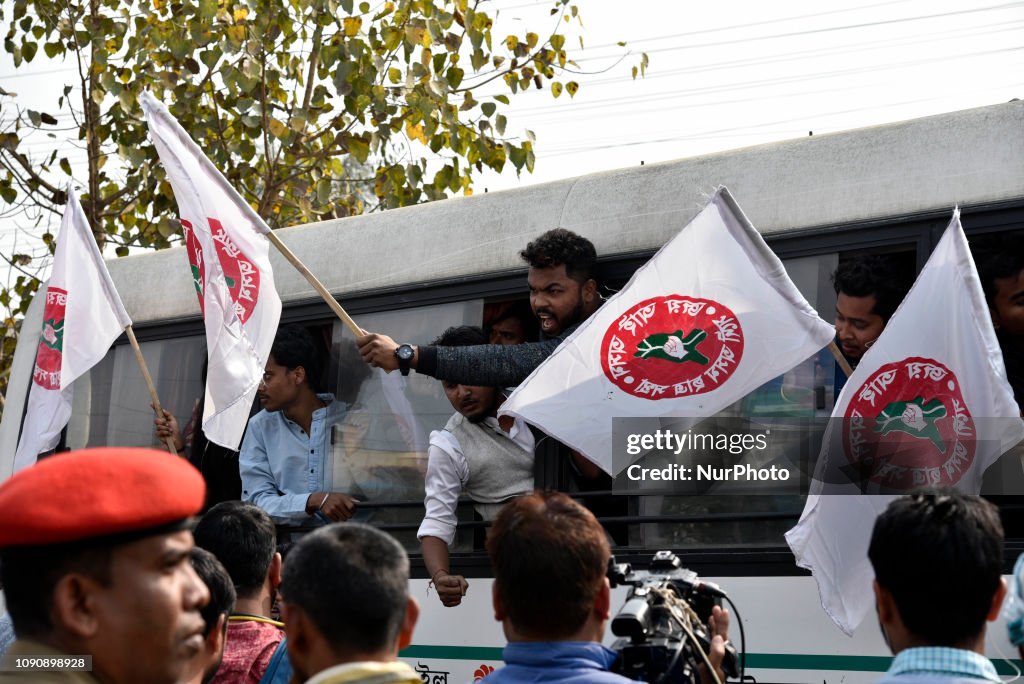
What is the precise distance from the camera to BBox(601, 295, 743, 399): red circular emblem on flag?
4871 millimetres

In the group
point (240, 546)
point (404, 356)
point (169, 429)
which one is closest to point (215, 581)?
point (240, 546)

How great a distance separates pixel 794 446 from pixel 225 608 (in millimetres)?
2332

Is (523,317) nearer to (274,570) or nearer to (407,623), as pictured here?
(274,570)

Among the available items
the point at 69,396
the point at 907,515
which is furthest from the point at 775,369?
the point at 69,396

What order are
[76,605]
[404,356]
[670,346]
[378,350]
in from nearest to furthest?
[76,605]
[670,346]
[404,356]
[378,350]

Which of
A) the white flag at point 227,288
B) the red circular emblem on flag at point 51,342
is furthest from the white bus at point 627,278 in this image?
the white flag at point 227,288

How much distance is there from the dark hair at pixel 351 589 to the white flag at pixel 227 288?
316 cm

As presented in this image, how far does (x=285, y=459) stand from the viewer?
6.35 metres

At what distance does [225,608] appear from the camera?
346 centimetres

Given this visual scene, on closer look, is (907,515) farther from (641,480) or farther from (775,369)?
(641,480)

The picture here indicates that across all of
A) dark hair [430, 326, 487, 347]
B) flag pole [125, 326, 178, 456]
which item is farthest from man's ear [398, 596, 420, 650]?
flag pole [125, 326, 178, 456]

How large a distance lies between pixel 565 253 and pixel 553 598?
2.70 m

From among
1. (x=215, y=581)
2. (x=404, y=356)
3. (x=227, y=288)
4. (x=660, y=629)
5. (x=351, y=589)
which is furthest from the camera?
(x=227, y=288)

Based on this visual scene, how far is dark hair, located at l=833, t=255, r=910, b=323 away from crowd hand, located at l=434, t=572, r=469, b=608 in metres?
1.86
